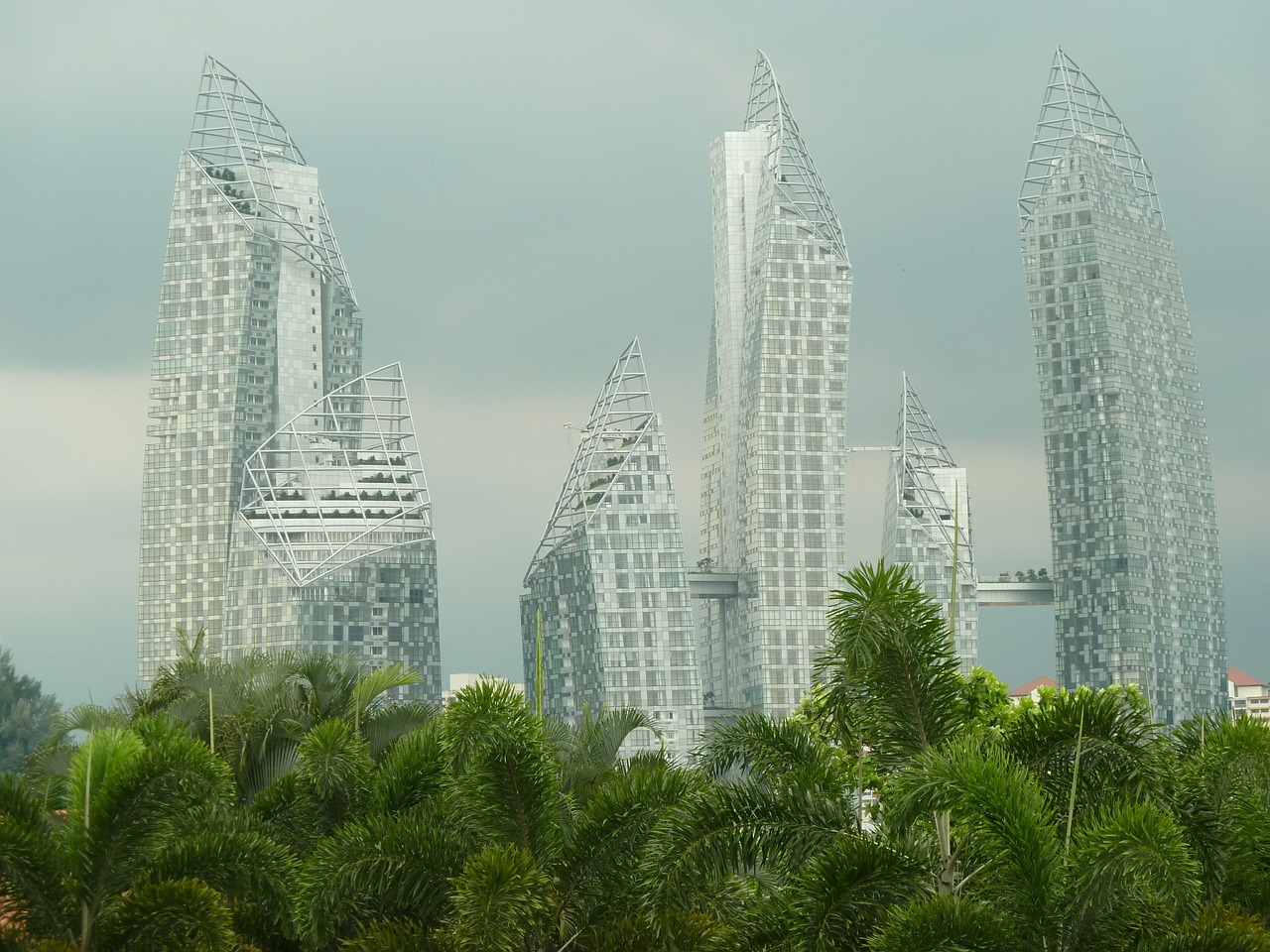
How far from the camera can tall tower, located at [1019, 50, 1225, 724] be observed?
17612 cm

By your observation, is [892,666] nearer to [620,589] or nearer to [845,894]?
[845,894]

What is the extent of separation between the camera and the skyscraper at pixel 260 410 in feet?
529

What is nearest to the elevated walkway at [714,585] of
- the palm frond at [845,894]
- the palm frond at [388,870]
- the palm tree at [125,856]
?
the palm tree at [125,856]

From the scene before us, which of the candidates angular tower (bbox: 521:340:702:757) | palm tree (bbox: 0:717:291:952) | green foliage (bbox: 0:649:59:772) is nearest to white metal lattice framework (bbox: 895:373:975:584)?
angular tower (bbox: 521:340:702:757)

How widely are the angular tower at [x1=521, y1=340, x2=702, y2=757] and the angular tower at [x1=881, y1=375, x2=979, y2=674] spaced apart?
83.3 ft

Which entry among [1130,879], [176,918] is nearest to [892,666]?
[1130,879]

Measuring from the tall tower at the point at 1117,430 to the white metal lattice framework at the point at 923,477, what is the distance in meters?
11.0

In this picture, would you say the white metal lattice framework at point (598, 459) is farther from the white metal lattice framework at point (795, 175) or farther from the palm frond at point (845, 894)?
the palm frond at point (845, 894)

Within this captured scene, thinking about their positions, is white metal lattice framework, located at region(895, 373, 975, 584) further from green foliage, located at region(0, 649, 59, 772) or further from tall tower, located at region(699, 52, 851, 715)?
green foliage, located at region(0, 649, 59, 772)

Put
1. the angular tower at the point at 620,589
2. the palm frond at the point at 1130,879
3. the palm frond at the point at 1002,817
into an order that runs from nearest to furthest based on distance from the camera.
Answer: the palm frond at the point at 1130,879, the palm frond at the point at 1002,817, the angular tower at the point at 620,589

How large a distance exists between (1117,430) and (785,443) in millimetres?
34146

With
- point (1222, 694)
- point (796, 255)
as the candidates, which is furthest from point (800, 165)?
point (1222, 694)

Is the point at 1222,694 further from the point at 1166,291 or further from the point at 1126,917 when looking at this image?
the point at 1126,917

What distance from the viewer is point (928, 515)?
176125mm
